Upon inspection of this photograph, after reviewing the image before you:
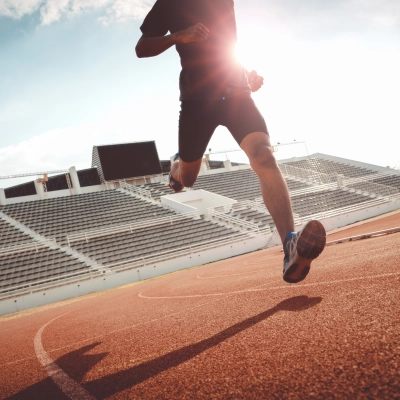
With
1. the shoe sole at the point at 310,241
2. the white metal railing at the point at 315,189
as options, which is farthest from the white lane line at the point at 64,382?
the white metal railing at the point at 315,189

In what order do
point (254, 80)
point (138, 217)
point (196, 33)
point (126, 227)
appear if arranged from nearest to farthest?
1. point (196, 33)
2. point (254, 80)
3. point (126, 227)
4. point (138, 217)

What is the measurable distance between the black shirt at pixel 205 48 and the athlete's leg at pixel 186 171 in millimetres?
560

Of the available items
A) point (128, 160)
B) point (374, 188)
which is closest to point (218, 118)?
point (128, 160)

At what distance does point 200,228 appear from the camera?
66.2 feet

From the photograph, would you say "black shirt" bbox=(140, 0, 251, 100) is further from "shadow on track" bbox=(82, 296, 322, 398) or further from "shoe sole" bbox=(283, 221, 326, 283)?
"shadow on track" bbox=(82, 296, 322, 398)

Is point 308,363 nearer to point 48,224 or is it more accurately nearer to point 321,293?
point 321,293

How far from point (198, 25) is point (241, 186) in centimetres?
2647

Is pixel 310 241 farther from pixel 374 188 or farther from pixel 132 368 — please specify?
pixel 374 188

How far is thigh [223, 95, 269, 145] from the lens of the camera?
97.3 inches

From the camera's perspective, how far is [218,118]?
101 inches

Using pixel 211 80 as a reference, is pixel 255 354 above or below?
below

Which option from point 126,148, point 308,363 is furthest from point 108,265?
point 308,363

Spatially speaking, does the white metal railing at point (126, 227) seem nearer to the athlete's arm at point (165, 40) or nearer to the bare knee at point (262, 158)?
the athlete's arm at point (165, 40)

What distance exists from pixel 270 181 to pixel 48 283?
554 inches
